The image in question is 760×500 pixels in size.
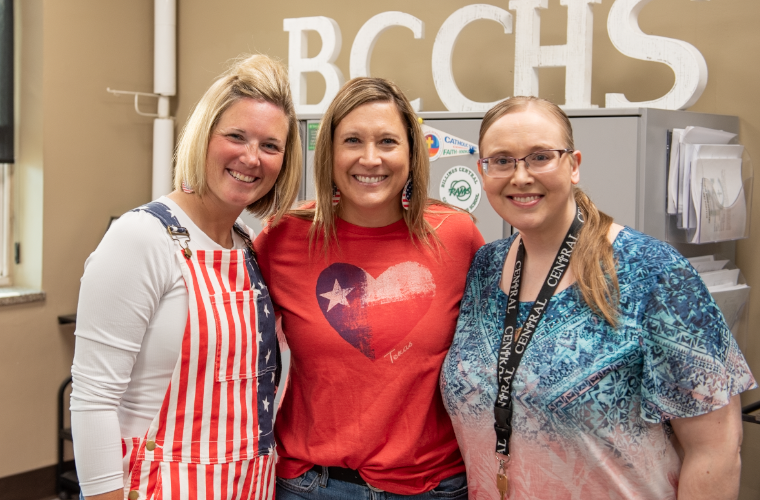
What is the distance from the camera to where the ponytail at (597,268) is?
133 centimetres

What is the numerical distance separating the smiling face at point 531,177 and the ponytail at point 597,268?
2.6 inches

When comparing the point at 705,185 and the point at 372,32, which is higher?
the point at 372,32

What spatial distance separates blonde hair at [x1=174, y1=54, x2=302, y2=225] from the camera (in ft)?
4.94

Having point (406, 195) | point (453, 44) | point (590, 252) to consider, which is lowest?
point (590, 252)

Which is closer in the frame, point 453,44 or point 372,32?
point 453,44

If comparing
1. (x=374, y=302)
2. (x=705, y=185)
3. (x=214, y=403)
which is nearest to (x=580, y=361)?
(x=374, y=302)

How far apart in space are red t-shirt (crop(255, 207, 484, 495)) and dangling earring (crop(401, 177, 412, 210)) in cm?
5

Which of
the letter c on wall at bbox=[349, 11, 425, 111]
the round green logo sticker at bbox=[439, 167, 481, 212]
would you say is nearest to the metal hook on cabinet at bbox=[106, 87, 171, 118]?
the letter c on wall at bbox=[349, 11, 425, 111]

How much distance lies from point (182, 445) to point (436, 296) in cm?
60

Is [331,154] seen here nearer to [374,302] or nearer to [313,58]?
[374,302]

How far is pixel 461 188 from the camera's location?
7.98 ft

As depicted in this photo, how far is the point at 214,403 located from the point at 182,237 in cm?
33

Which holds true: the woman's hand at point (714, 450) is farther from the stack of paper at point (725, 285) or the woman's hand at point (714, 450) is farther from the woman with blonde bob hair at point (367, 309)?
the stack of paper at point (725, 285)

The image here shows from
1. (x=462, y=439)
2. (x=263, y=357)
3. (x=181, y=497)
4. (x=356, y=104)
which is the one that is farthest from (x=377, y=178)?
(x=181, y=497)
